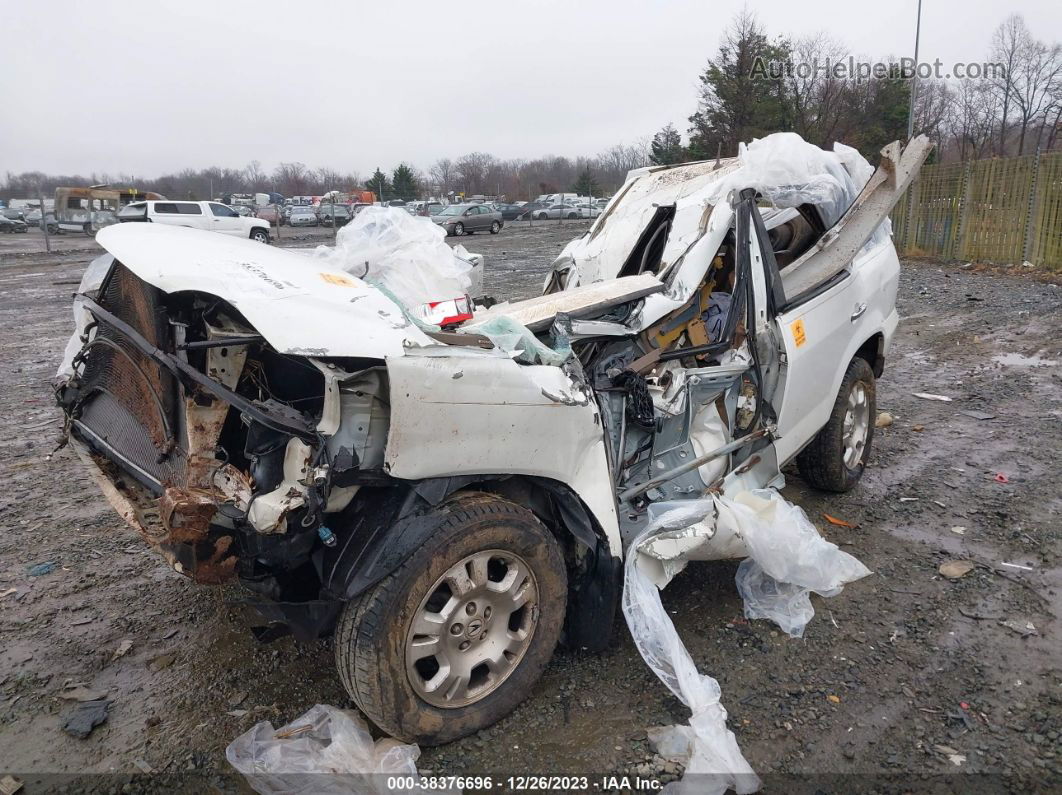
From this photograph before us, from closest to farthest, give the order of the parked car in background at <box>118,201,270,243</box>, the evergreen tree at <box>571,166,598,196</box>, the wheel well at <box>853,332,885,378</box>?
the wheel well at <box>853,332,885,378</box> → the parked car in background at <box>118,201,270,243</box> → the evergreen tree at <box>571,166,598,196</box>

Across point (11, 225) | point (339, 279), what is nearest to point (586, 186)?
point (11, 225)

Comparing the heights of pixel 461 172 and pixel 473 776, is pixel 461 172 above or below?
above

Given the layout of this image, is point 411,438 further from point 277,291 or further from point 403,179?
point 403,179

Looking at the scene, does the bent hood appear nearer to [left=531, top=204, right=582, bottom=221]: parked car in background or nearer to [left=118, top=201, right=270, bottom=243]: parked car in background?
[left=118, top=201, right=270, bottom=243]: parked car in background

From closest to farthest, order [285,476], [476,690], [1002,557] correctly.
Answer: [285,476], [476,690], [1002,557]

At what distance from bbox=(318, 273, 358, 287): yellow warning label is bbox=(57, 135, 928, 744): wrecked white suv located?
14 mm

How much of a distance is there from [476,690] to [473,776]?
0.26m

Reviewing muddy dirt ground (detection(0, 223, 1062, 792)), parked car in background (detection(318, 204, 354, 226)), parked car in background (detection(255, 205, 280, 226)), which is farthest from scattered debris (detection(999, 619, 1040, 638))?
parked car in background (detection(255, 205, 280, 226))

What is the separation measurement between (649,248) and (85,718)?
3.42 m

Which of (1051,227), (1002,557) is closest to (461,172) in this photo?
(1051,227)

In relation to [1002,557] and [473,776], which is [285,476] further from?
[1002,557]

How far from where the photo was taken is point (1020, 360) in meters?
7.25

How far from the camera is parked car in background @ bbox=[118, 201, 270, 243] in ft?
78.4

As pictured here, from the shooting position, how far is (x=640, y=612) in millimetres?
2580
